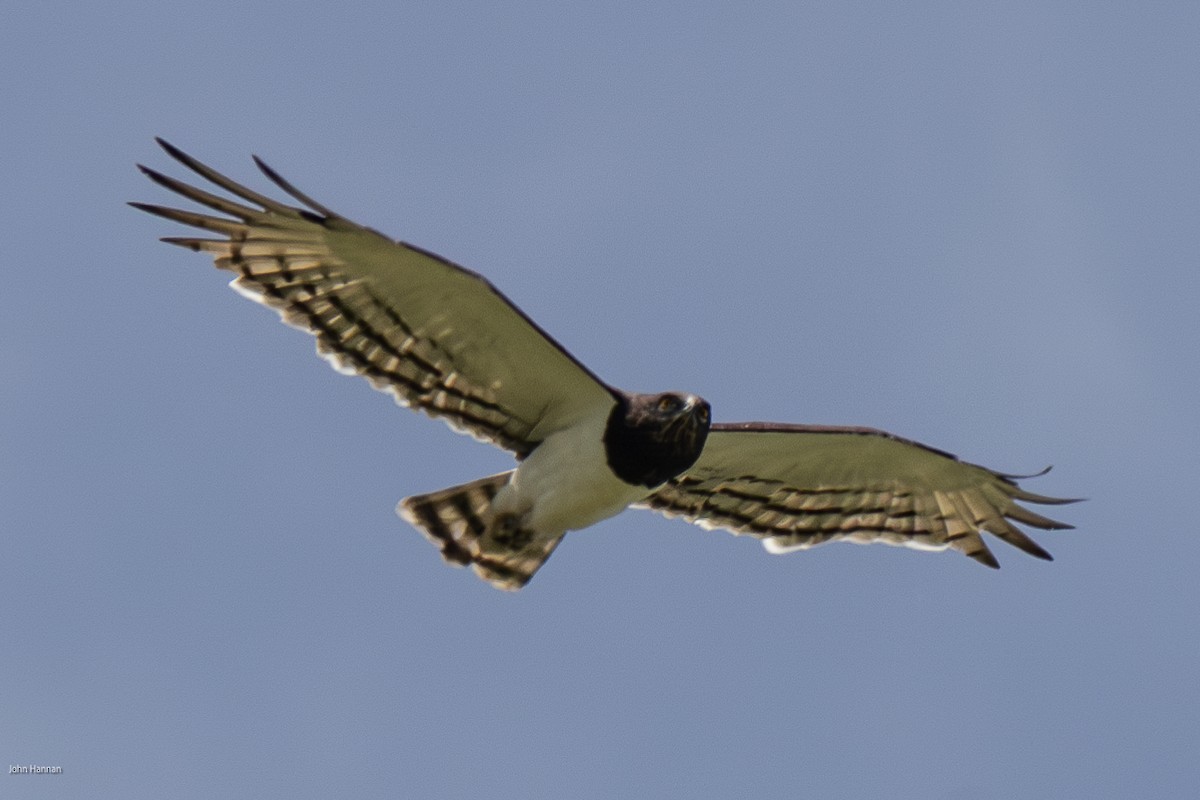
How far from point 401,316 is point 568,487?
184cm

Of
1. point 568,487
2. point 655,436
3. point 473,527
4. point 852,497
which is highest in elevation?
point 852,497

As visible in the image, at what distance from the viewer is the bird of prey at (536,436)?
14.5 meters

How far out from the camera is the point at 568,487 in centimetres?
1523

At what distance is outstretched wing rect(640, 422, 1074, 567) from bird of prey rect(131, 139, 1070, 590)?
0.05ft

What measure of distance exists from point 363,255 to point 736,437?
11.4ft

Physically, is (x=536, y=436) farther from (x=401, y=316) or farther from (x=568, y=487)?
(x=401, y=316)

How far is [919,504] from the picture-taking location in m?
17.1

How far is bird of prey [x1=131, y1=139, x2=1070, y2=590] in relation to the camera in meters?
14.5

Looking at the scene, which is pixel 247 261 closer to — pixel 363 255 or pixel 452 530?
pixel 363 255

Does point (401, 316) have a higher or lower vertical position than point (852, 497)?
lower

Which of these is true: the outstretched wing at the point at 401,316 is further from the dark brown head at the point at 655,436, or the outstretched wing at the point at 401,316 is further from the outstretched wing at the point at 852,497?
the outstretched wing at the point at 852,497

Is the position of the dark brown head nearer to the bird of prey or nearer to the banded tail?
the bird of prey

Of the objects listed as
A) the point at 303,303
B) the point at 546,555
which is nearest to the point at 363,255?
the point at 303,303

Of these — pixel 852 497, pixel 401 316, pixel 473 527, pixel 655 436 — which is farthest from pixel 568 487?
pixel 852 497
